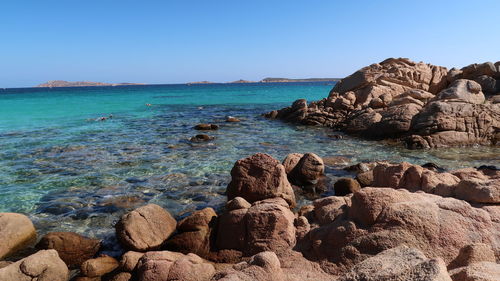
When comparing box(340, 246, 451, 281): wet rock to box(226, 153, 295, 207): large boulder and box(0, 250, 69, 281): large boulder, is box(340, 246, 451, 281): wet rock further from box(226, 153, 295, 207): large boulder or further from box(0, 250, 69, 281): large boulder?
box(226, 153, 295, 207): large boulder

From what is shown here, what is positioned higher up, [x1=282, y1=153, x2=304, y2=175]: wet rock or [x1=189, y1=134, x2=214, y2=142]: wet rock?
[x1=282, y1=153, x2=304, y2=175]: wet rock

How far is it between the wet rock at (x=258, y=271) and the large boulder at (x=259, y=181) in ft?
14.1

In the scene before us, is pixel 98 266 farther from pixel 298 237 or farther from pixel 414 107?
pixel 414 107

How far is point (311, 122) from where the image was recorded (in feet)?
86.6

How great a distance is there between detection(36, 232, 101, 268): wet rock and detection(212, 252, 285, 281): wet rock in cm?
386

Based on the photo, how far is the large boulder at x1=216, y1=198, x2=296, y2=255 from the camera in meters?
6.38

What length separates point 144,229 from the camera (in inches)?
288

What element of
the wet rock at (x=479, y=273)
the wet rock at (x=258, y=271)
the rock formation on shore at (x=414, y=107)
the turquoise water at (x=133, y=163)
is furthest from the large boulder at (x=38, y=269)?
the rock formation on shore at (x=414, y=107)

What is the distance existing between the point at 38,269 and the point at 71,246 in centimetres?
120

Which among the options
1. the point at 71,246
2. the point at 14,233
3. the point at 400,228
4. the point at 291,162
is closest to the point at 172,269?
the point at 71,246

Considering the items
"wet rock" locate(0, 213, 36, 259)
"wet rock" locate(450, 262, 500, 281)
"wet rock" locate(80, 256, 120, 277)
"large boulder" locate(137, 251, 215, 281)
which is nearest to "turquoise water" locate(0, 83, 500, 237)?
"wet rock" locate(0, 213, 36, 259)

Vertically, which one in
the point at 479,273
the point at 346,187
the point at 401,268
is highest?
the point at 401,268

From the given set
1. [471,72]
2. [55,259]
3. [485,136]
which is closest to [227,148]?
[55,259]

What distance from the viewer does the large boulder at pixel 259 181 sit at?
9141mm
